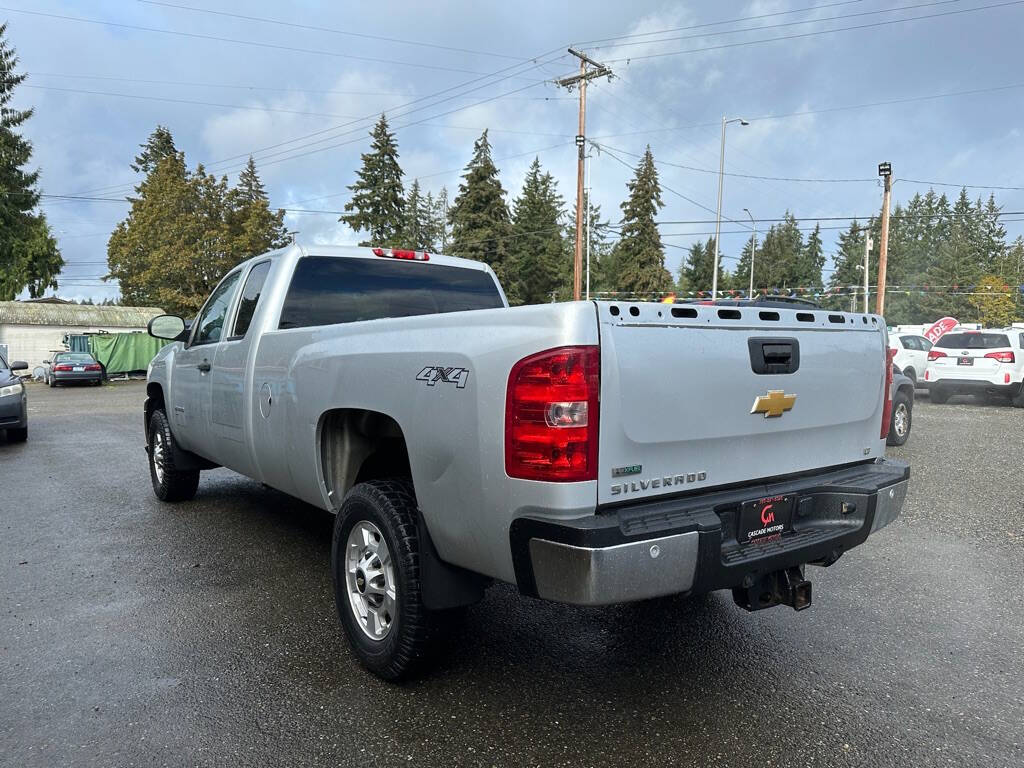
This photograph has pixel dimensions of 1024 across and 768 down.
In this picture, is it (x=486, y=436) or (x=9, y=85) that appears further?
Answer: (x=9, y=85)

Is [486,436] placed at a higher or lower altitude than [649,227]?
lower

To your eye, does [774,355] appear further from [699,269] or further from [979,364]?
[699,269]

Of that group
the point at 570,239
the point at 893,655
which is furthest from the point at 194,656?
the point at 570,239

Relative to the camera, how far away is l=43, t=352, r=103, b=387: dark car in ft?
86.1

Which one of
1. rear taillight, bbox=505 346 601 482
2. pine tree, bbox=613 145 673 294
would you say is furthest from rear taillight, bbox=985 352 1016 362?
pine tree, bbox=613 145 673 294

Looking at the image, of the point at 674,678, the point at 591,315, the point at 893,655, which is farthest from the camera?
the point at 893,655

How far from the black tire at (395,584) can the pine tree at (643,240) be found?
56.8 m

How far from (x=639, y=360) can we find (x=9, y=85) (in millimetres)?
52074

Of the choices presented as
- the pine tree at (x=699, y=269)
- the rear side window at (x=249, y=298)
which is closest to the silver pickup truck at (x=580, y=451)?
the rear side window at (x=249, y=298)

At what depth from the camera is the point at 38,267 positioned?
5216cm

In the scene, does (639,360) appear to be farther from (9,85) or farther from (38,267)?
(38,267)

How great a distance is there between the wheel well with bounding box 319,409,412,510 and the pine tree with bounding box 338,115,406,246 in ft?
168

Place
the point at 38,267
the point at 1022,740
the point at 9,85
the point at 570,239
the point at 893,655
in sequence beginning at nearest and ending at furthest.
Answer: the point at 1022,740, the point at 893,655, the point at 9,85, the point at 38,267, the point at 570,239

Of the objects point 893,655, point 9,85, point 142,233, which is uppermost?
point 9,85
